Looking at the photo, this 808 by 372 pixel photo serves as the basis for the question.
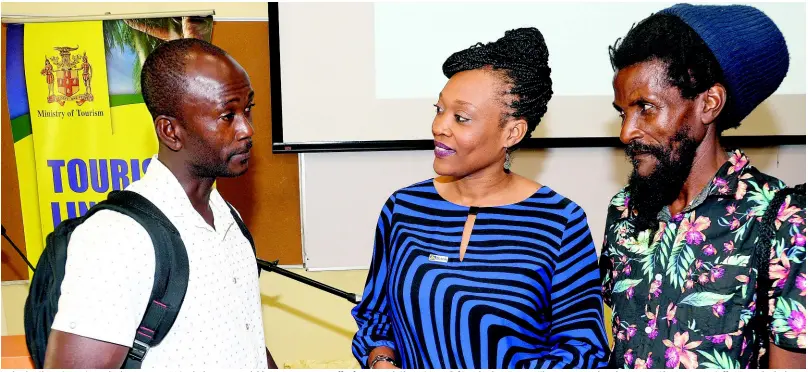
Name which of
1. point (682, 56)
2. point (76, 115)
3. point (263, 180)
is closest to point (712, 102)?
point (682, 56)

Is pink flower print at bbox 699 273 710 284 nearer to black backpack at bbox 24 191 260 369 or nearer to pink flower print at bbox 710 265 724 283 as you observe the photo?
pink flower print at bbox 710 265 724 283

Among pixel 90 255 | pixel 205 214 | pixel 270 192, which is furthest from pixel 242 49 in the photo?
pixel 90 255

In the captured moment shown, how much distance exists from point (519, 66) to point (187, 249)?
2.79 ft

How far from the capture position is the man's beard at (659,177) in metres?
1.48

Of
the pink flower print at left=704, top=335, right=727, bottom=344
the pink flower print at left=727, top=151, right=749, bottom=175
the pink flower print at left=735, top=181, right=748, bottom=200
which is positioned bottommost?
the pink flower print at left=704, top=335, right=727, bottom=344

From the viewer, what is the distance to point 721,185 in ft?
4.72

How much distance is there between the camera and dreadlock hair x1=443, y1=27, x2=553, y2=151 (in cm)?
161

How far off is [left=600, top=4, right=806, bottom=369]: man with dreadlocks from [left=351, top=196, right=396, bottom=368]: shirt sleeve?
542 mm

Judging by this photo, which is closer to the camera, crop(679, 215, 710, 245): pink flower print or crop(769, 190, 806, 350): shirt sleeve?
crop(769, 190, 806, 350): shirt sleeve

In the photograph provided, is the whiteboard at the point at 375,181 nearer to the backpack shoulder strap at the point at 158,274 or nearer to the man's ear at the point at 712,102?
the man's ear at the point at 712,102

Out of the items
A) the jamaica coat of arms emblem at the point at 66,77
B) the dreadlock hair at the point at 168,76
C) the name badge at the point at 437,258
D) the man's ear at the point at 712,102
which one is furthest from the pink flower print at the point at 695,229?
the jamaica coat of arms emblem at the point at 66,77

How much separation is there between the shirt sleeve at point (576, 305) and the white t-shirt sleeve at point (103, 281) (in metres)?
0.86

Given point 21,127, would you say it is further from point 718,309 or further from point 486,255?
point 718,309

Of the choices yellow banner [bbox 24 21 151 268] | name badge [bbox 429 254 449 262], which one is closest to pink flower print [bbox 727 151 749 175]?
name badge [bbox 429 254 449 262]
